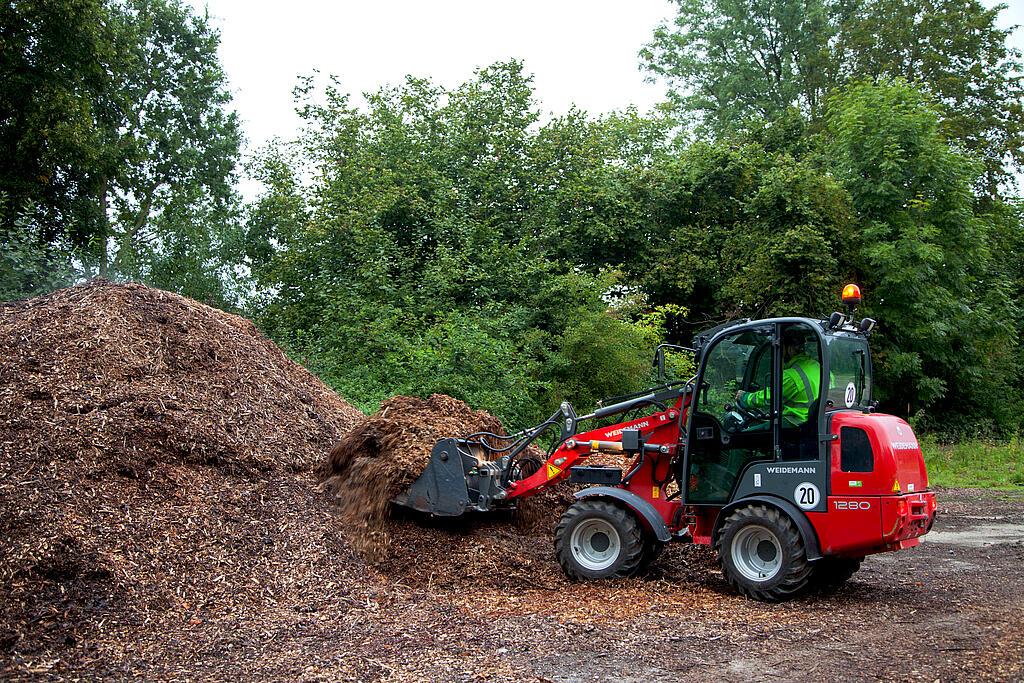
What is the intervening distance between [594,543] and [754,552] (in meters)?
1.44

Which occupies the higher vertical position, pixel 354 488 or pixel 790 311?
pixel 790 311

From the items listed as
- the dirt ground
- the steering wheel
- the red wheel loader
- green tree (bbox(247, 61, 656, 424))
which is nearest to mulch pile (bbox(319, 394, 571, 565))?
the dirt ground

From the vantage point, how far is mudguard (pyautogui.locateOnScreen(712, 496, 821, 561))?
7.25m

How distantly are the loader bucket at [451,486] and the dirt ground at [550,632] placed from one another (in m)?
0.29

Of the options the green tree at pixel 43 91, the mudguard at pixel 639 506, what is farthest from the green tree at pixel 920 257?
Result: the green tree at pixel 43 91

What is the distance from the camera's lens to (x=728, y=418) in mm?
7938

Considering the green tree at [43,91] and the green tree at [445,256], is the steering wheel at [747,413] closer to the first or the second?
the green tree at [445,256]

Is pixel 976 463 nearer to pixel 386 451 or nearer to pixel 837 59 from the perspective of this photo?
pixel 386 451

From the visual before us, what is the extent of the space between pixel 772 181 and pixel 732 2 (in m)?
16.7

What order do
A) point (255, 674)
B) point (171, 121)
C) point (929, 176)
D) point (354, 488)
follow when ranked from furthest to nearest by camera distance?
point (171, 121), point (929, 176), point (354, 488), point (255, 674)

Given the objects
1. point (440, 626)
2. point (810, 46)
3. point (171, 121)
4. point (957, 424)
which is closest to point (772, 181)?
point (957, 424)

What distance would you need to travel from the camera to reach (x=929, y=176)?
23062 mm

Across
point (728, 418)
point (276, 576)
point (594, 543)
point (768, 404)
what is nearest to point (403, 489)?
point (276, 576)

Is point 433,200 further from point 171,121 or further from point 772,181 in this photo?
point 171,121
